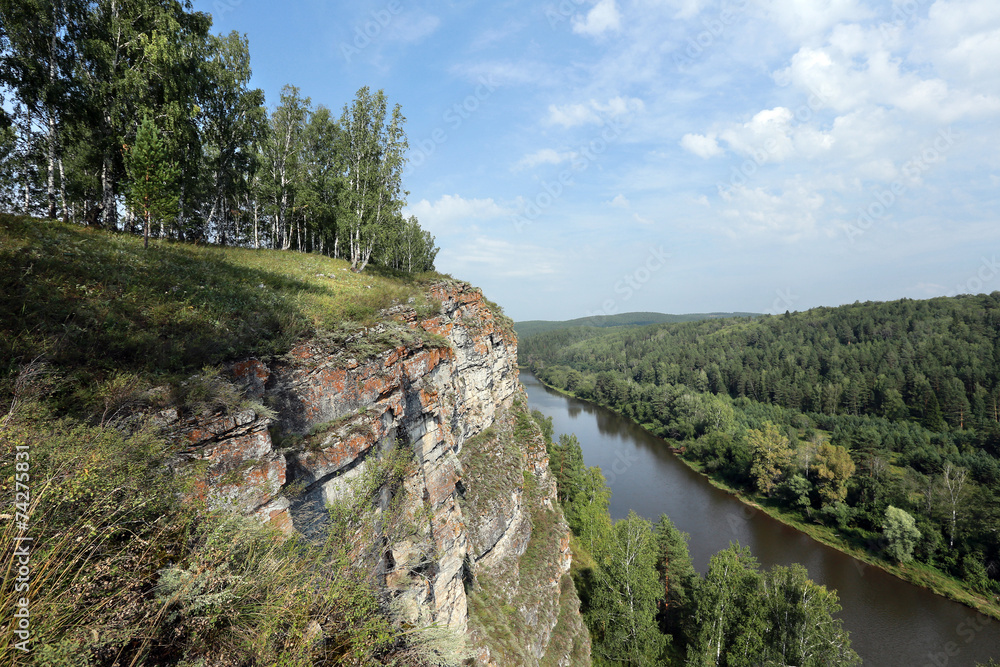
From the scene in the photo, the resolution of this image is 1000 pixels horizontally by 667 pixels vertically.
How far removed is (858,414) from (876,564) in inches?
1742

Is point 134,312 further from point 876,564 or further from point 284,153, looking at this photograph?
point 876,564

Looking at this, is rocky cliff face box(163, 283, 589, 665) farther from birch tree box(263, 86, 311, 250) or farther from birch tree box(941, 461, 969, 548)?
birch tree box(941, 461, 969, 548)

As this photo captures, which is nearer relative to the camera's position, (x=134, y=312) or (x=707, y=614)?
(x=134, y=312)

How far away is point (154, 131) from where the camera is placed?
35.9 ft

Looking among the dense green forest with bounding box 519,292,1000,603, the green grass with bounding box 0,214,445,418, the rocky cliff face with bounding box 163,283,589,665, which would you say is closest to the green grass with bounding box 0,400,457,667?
the rocky cliff face with bounding box 163,283,589,665

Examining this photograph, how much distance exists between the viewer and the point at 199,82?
15531mm

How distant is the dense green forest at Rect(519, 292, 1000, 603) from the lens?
29.3 meters

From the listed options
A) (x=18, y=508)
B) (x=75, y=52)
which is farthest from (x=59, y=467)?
(x=75, y=52)

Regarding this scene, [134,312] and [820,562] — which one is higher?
[134,312]

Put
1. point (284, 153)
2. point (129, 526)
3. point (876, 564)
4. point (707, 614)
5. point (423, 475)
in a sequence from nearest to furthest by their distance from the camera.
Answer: point (129, 526) → point (423, 475) → point (707, 614) → point (284, 153) → point (876, 564)

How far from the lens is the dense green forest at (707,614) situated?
586 inches

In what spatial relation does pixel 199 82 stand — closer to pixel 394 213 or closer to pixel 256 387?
pixel 394 213

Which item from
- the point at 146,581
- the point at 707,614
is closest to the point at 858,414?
the point at 707,614

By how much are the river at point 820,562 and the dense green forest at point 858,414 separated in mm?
3646
